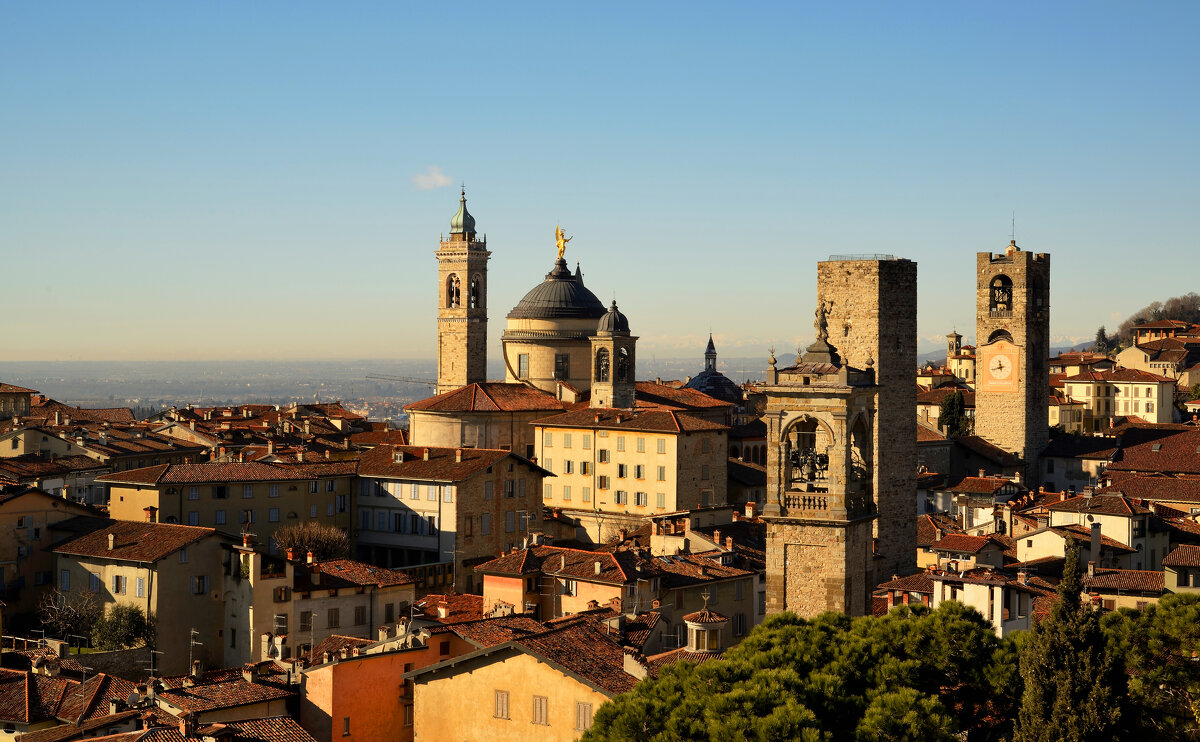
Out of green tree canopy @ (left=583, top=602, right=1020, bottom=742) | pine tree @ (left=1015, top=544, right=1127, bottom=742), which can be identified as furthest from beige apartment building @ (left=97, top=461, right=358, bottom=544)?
pine tree @ (left=1015, top=544, right=1127, bottom=742)

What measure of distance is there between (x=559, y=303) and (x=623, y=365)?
284 inches

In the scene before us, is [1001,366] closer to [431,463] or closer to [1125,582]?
[431,463]

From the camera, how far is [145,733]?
28.8 m

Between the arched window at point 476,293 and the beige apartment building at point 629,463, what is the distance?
61.4 feet

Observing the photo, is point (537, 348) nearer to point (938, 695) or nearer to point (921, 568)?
point (921, 568)

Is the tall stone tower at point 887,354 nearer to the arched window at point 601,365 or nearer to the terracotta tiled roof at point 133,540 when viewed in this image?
the terracotta tiled roof at point 133,540

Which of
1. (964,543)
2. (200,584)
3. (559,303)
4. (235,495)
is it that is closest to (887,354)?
(964,543)

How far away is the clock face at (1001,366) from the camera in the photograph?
292 feet

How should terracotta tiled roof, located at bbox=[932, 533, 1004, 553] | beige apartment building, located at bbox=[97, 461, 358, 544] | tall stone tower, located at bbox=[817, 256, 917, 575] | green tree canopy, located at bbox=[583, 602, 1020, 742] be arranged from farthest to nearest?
1. beige apartment building, located at bbox=[97, 461, 358, 544]
2. terracotta tiled roof, located at bbox=[932, 533, 1004, 553]
3. tall stone tower, located at bbox=[817, 256, 917, 575]
4. green tree canopy, located at bbox=[583, 602, 1020, 742]

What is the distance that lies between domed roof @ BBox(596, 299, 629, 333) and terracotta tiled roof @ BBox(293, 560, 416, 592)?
29.0 m

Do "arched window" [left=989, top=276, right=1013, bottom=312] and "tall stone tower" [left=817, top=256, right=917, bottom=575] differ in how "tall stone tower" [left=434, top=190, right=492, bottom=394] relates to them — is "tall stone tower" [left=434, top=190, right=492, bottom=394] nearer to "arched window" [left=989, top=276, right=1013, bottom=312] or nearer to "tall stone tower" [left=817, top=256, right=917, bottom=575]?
"arched window" [left=989, top=276, right=1013, bottom=312]

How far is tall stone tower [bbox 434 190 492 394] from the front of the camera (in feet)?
Result: 289

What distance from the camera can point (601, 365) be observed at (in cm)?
7469

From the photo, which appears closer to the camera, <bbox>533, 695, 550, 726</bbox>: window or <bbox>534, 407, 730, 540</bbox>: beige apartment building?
<bbox>533, 695, 550, 726</bbox>: window
